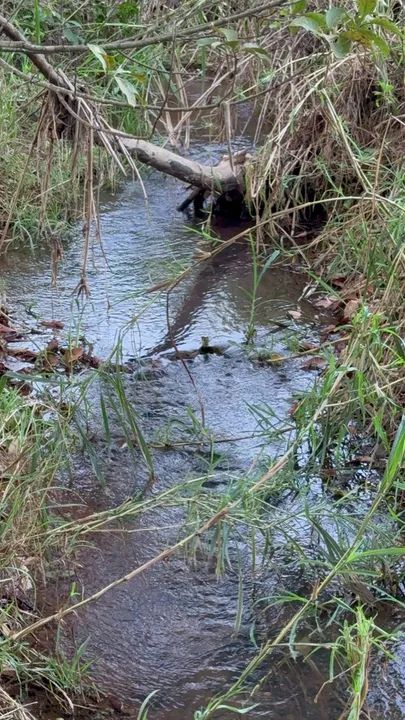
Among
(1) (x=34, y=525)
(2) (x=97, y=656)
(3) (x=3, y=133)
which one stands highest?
(3) (x=3, y=133)

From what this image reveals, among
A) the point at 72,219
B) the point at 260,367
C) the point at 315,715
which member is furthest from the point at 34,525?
the point at 72,219

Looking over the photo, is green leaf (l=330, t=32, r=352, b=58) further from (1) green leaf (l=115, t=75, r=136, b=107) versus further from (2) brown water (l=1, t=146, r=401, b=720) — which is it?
(2) brown water (l=1, t=146, r=401, b=720)

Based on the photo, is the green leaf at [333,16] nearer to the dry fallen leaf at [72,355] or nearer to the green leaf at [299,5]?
the green leaf at [299,5]

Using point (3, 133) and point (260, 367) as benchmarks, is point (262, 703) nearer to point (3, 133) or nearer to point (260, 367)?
point (260, 367)

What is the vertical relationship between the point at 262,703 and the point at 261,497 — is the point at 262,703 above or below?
below

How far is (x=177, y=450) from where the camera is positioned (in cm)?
411

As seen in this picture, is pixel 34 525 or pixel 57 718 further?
pixel 34 525

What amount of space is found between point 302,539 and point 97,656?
2.71 ft

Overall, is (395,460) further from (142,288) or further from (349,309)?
(142,288)

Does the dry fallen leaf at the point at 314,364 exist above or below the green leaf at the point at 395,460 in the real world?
below

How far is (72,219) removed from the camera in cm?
653

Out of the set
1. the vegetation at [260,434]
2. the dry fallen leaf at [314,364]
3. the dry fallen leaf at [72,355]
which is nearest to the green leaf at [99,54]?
the vegetation at [260,434]

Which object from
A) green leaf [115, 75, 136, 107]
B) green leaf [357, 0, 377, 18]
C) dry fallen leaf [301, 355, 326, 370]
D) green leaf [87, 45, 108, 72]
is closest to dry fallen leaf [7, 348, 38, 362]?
dry fallen leaf [301, 355, 326, 370]

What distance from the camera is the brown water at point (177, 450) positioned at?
3.01 meters
